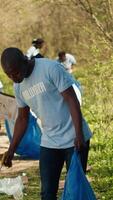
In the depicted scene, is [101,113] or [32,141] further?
[32,141]

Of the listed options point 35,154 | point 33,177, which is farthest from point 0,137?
point 33,177

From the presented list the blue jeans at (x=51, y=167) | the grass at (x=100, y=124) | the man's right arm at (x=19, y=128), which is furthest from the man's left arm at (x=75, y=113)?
the grass at (x=100, y=124)

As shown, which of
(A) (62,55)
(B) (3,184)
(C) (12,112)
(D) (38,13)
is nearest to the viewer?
(B) (3,184)

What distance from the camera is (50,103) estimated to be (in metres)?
4.55

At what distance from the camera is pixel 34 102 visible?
15.1ft

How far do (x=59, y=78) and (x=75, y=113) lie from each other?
0.88 ft

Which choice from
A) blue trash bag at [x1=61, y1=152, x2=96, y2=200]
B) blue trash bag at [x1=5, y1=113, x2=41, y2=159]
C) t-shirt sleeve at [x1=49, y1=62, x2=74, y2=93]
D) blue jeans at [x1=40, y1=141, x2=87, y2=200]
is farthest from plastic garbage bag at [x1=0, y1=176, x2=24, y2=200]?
blue trash bag at [x1=5, y1=113, x2=41, y2=159]

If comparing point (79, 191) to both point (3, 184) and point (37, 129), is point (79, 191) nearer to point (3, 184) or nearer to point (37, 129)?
point (3, 184)

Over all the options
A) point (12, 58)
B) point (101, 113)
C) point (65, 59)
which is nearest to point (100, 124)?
point (101, 113)

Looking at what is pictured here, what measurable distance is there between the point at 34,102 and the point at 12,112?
6.83ft

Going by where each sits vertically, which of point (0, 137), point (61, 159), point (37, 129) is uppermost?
point (61, 159)

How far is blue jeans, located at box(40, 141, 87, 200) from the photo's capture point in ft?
15.4

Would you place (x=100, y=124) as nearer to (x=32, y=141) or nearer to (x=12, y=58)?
(x=32, y=141)

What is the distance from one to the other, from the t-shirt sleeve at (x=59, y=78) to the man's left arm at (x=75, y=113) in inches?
1.3
